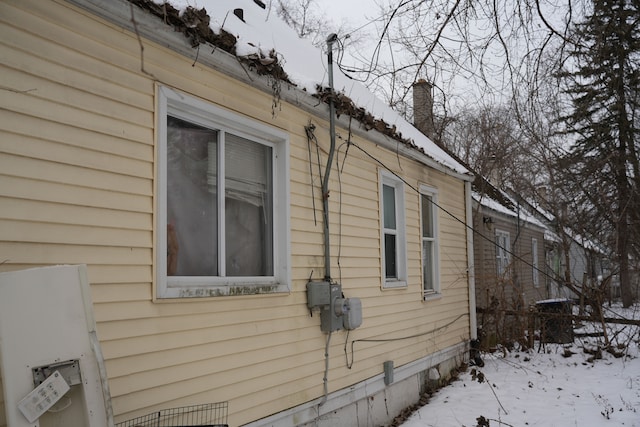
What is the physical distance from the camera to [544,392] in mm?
7676

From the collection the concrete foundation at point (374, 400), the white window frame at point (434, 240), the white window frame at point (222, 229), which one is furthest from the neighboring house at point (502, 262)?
the white window frame at point (222, 229)

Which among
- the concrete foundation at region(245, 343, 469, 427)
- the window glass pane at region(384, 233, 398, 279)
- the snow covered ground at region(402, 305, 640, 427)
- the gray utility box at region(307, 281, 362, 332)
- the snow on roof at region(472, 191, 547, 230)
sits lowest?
the snow covered ground at region(402, 305, 640, 427)

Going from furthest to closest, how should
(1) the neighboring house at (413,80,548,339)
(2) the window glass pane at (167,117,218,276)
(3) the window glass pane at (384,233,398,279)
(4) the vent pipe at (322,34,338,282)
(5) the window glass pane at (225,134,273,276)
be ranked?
(1) the neighboring house at (413,80,548,339), (3) the window glass pane at (384,233,398,279), (4) the vent pipe at (322,34,338,282), (5) the window glass pane at (225,134,273,276), (2) the window glass pane at (167,117,218,276)

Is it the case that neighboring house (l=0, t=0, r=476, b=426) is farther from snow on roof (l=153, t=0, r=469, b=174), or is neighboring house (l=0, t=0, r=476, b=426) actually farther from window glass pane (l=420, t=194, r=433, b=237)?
window glass pane (l=420, t=194, r=433, b=237)

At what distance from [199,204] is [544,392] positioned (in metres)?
6.32

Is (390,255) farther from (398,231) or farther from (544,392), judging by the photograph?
(544,392)

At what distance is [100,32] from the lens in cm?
340

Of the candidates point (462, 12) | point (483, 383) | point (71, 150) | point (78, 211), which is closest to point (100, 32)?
point (71, 150)

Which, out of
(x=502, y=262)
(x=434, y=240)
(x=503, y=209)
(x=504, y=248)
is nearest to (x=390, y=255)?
(x=434, y=240)

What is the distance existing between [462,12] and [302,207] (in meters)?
3.89

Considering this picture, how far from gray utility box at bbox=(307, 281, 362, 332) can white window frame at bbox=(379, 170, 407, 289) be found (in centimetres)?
144

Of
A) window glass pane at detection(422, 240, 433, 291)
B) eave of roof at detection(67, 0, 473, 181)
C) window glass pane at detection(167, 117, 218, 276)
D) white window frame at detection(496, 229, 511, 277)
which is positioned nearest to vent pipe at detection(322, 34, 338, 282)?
Result: eave of roof at detection(67, 0, 473, 181)

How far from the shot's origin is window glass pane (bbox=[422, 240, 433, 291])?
8.60 m

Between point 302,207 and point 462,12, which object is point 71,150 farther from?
point 462,12
